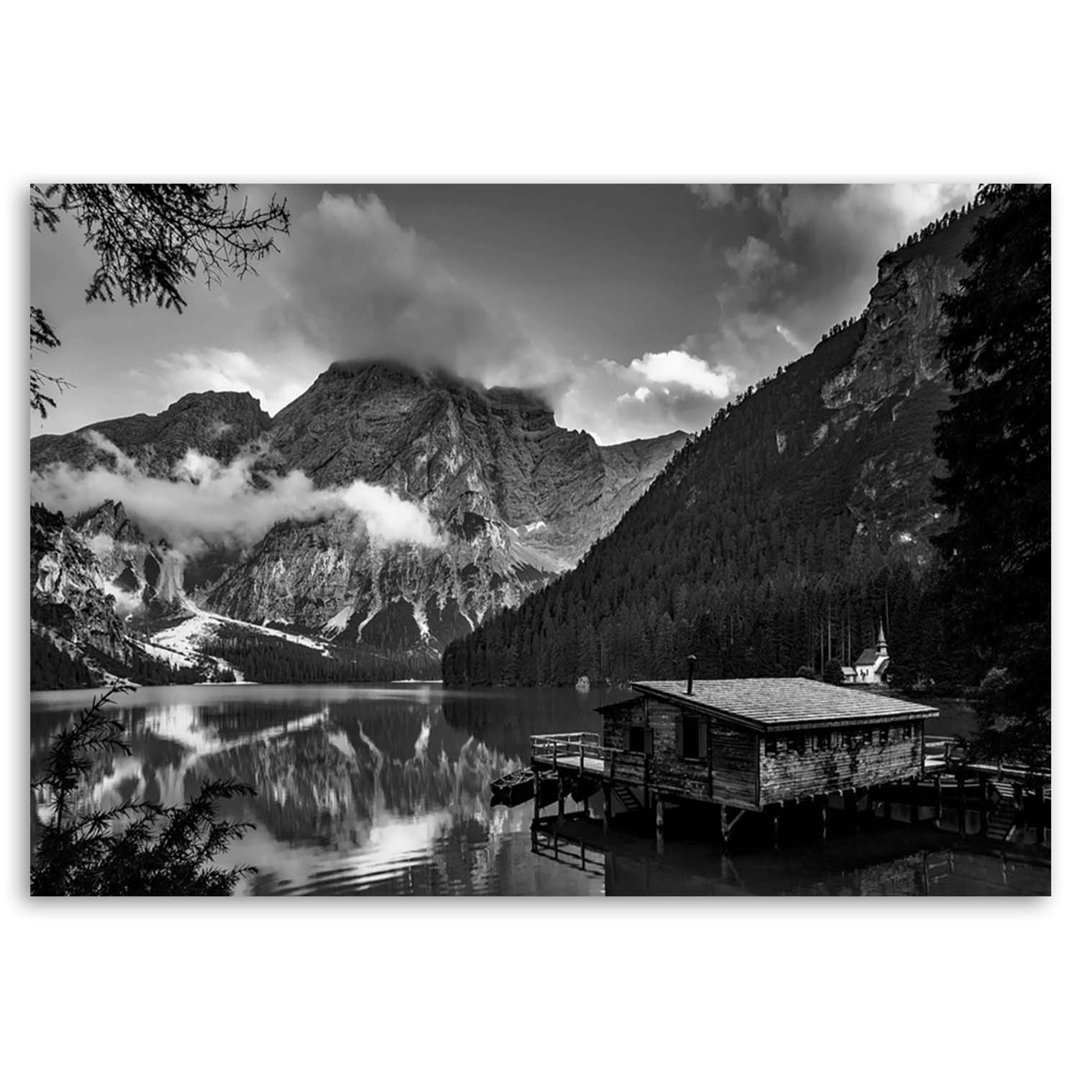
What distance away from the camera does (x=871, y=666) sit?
612 inches

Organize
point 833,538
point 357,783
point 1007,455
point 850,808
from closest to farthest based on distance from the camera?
1. point 1007,455
2. point 850,808
3. point 357,783
4. point 833,538

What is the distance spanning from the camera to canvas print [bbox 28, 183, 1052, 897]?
22.2 ft

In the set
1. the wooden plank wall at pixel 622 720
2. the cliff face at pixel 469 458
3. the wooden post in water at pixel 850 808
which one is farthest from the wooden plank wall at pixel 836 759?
the cliff face at pixel 469 458

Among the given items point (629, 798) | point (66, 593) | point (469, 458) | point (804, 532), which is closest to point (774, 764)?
point (629, 798)

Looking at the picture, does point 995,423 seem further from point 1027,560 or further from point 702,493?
point 702,493

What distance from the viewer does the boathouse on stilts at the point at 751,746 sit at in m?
10.3

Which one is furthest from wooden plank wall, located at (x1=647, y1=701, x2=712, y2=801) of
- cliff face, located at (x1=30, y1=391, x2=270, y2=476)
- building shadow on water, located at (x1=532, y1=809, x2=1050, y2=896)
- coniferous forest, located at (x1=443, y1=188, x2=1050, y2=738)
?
cliff face, located at (x1=30, y1=391, x2=270, y2=476)

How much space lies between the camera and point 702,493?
21438mm

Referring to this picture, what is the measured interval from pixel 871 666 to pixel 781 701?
575cm

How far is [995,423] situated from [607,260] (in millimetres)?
4383

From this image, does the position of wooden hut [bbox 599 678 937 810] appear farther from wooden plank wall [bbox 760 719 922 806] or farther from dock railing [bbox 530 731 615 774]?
dock railing [bbox 530 731 615 774]

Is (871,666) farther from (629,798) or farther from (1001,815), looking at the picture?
(629,798)
